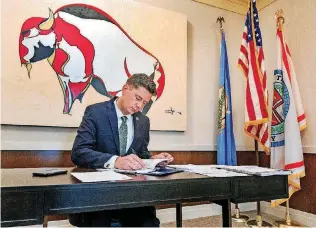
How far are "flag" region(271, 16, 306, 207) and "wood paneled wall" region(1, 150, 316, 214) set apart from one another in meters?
0.18

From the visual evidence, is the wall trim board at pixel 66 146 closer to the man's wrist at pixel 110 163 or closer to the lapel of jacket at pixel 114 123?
the lapel of jacket at pixel 114 123

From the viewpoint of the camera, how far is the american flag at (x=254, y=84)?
2812 mm

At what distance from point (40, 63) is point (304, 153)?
282 centimetres

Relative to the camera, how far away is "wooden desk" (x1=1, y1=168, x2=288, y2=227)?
0.86 meters

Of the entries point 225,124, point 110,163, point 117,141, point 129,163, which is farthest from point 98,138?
point 225,124

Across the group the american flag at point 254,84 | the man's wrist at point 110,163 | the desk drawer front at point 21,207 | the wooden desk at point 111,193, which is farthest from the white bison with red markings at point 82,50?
the desk drawer front at point 21,207

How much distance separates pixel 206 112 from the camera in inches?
127

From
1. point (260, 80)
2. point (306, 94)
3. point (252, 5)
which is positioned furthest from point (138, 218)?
point (252, 5)

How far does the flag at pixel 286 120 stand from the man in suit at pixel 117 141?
1605 millimetres

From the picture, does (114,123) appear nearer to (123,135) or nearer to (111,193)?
(123,135)

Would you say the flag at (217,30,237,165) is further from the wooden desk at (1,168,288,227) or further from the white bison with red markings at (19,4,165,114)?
the wooden desk at (1,168,288,227)

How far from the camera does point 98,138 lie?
1.68 meters

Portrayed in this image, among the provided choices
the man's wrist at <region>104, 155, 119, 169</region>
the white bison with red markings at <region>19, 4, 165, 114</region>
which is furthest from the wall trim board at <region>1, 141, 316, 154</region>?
the man's wrist at <region>104, 155, 119, 169</region>

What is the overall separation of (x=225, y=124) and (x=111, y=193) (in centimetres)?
231
